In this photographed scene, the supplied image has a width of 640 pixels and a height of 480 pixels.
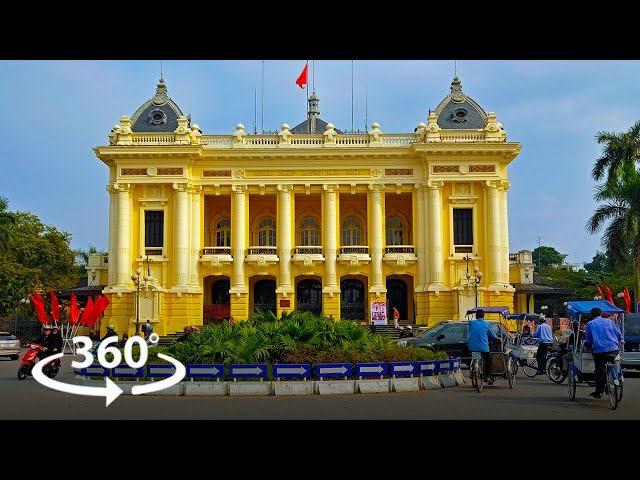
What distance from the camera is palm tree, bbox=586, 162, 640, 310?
3725 cm

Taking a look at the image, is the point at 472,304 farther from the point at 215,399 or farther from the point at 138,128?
the point at 215,399

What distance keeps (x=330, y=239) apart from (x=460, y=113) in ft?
36.2

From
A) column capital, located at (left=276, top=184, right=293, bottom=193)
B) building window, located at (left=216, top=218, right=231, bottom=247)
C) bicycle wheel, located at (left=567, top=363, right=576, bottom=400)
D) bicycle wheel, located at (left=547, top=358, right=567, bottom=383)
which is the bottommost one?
bicycle wheel, located at (left=547, top=358, right=567, bottom=383)

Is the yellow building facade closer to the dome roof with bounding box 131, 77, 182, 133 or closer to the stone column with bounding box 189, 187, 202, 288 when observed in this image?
the stone column with bounding box 189, 187, 202, 288

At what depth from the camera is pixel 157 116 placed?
149 feet

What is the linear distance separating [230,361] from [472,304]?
27063 mm

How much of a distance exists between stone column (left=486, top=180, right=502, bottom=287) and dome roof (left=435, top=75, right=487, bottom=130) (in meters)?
4.35

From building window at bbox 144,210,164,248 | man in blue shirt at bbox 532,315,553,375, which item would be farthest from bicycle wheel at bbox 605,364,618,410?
building window at bbox 144,210,164,248

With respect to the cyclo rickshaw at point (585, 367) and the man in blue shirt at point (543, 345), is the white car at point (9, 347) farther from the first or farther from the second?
the cyclo rickshaw at point (585, 367)

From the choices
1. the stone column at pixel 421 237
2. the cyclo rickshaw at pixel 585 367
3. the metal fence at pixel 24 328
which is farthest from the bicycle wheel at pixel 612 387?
the metal fence at pixel 24 328

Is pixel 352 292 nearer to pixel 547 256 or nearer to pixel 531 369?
pixel 531 369

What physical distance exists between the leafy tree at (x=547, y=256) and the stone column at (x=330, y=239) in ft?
205

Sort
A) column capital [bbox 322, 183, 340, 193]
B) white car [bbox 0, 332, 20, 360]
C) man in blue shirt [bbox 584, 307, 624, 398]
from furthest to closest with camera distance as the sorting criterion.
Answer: column capital [bbox 322, 183, 340, 193]
white car [bbox 0, 332, 20, 360]
man in blue shirt [bbox 584, 307, 624, 398]

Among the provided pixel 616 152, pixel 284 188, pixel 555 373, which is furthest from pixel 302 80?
pixel 555 373
